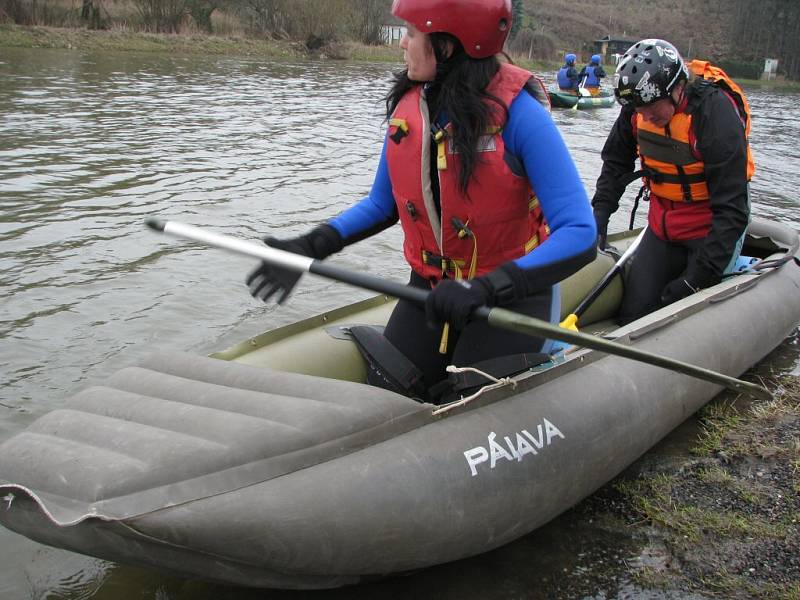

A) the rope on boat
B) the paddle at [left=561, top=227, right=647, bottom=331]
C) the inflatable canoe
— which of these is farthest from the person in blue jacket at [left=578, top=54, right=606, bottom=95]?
the rope on boat

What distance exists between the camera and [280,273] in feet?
9.07

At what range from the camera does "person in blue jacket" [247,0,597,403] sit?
242 centimetres

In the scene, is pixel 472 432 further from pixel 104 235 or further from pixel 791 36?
pixel 791 36

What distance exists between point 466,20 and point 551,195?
58cm

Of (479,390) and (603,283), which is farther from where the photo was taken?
(603,283)

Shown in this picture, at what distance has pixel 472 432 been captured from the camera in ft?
8.23

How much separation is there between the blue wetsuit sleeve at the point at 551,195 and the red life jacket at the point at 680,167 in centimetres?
178

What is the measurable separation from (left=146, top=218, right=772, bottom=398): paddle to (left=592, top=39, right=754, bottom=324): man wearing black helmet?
1447 mm

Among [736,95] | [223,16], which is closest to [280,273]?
[736,95]

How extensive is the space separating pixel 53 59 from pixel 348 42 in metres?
12.9

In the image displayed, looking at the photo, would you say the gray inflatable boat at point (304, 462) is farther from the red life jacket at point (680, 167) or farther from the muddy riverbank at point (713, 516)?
the red life jacket at point (680, 167)

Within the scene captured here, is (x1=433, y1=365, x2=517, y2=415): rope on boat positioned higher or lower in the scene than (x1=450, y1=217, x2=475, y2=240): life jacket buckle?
lower

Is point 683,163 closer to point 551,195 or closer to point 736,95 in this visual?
point 736,95

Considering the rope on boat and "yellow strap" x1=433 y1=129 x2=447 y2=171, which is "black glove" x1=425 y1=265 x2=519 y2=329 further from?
"yellow strap" x1=433 y1=129 x2=447 y2=171
